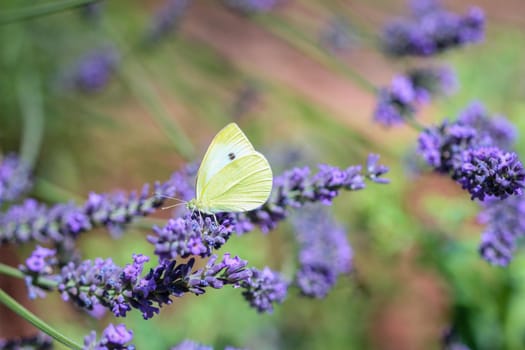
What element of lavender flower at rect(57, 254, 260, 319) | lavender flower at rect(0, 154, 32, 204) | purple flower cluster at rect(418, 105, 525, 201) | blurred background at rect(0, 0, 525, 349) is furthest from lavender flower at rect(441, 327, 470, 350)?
lavender flower at rect(0, 154, 32, 204)

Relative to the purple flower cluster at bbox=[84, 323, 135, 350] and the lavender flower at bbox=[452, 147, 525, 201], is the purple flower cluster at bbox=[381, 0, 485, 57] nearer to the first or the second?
the lavender flower at bbox=[452, 147, 525, 201]

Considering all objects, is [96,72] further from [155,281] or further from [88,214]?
[155,281]

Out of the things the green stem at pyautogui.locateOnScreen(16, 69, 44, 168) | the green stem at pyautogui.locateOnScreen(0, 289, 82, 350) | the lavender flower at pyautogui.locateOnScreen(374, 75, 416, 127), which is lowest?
the green stem at pyautogui.locateOnScreen(0, 289, 82, 350)

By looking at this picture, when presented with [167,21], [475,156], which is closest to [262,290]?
[475,156]

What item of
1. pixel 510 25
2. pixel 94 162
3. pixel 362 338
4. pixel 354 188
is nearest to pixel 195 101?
pixel 94 162

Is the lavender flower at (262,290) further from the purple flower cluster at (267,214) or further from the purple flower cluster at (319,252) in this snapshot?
the purple flower cluster at (319,252)

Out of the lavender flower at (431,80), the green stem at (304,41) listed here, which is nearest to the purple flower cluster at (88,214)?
the green stem at (304,41)
